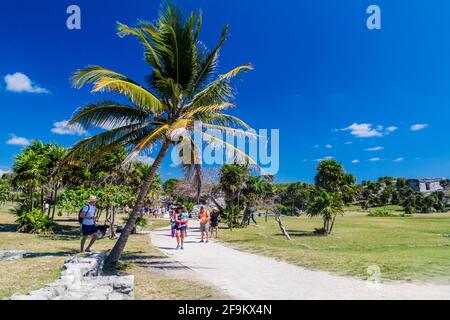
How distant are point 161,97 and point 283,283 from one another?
6.79 meters

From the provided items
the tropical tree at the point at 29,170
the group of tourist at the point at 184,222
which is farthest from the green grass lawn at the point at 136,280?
the tropical tree at the point at 29,170

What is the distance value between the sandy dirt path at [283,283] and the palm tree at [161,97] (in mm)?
3215

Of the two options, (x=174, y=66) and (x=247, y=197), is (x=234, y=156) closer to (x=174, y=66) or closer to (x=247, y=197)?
(x=174, y=66)

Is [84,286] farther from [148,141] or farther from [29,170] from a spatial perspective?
[29,170]

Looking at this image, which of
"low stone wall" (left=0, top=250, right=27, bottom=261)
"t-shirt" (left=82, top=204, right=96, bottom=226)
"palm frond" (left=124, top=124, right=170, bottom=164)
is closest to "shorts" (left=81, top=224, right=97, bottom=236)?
"t-shirt" (left=82, top=204, right=96, bottom=226)

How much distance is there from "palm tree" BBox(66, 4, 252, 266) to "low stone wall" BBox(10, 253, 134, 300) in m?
2.43

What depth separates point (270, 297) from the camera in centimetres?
748

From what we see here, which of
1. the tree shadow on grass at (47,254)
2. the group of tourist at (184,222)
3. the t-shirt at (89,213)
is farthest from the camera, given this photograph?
the group of tourist at (184,222)

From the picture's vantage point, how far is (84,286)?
6.81m

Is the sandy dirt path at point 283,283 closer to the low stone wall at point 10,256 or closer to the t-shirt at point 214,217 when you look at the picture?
the low stone wall at point 10,256

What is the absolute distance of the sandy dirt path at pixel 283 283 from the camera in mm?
7582

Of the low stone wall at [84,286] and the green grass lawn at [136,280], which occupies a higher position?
the low stone wall at [84,286]
